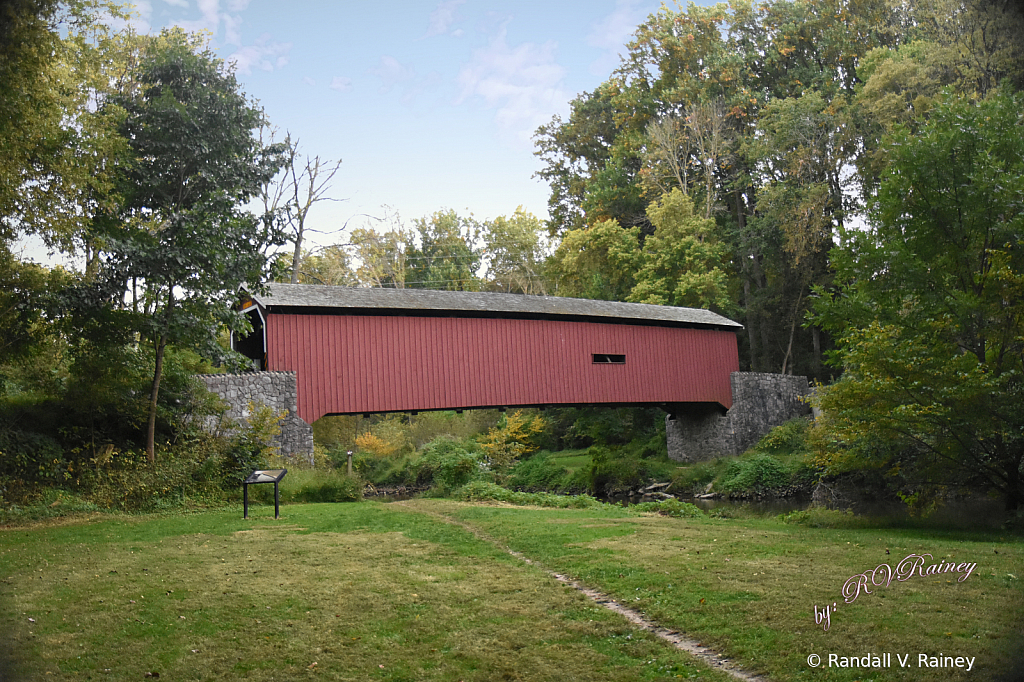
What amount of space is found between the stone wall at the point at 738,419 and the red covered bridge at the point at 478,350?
0.48m

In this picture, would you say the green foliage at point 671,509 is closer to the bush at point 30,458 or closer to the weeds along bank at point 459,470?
the weeds along bank at point 459,470

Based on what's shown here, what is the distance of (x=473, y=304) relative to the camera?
1811 centimetres

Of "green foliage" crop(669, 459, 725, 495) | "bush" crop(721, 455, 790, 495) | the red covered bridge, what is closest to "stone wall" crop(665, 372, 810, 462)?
the red covered bridge

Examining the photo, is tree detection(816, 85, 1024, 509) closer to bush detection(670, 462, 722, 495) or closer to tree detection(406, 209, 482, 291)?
bush detection(670, 462, 722, 495)

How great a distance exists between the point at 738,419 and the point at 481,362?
9557 mm

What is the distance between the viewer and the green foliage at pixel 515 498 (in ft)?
44.4

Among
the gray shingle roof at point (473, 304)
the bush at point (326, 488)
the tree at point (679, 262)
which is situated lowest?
the bush at point (326, 488)

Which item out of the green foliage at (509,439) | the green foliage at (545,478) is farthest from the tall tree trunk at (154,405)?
the green foliage at (545,478)

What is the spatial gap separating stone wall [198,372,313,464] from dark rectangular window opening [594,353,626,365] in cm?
875

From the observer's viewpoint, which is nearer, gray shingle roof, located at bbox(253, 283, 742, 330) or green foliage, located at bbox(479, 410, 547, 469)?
gray shingle roof, located at bbox(253, 283, 742, 330)

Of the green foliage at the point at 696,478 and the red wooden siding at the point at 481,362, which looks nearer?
the red wooden siding at the point at 481,362

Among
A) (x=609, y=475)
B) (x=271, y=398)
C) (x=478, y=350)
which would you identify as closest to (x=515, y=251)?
(x=609, y=475)

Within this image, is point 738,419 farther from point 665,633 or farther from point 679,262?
point 665,633

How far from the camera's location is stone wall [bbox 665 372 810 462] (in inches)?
872
